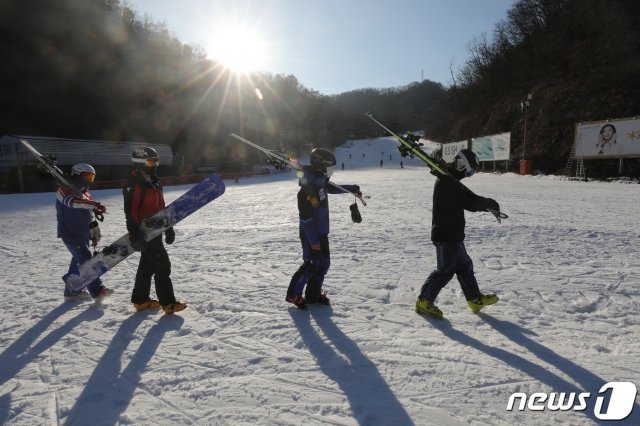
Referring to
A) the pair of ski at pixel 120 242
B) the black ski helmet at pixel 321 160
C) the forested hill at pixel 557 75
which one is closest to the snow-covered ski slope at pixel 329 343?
the pair of ski at pixel 120 242

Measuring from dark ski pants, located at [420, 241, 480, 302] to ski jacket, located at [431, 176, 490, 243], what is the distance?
12 centimetres

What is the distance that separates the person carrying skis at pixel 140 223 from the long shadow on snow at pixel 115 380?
34 centimetres

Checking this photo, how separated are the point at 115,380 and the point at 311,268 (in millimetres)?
2188

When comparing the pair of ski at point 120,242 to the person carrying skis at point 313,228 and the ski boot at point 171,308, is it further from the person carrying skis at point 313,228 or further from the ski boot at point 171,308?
the person carrying skis at point 313,228

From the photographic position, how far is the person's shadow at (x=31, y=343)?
3121 millimetres

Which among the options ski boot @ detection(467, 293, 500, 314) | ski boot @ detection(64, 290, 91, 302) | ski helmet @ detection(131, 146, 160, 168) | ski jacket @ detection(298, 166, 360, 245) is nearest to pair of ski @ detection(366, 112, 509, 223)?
ski boot @ detection(467, 293, 500, 314)

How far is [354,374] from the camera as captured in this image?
10.1 ft

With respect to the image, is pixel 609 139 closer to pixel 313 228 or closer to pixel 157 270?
pixel 313 228

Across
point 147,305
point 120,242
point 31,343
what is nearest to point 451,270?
point 147,305

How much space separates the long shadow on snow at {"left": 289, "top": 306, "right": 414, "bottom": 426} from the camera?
2.59m

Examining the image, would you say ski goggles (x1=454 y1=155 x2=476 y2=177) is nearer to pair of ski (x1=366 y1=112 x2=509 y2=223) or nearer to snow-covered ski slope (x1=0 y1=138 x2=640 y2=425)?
pair of ski (x1=366 y1=112 x2=509 y2=223)

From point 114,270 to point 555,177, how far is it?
27041mm

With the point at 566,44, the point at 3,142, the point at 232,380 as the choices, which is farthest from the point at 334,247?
the point at 566,44

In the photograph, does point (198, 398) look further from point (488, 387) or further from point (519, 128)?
point (519, 128)
